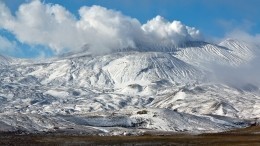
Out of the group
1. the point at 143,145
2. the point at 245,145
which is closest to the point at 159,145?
the point at 143,145

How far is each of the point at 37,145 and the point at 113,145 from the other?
56.6ft

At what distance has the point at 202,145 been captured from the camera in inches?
4232

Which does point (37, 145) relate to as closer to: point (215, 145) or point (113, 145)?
point (113, 145)

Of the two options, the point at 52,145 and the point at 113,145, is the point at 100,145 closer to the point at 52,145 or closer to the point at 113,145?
the point at 113,145

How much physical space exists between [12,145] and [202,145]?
40.7 metres

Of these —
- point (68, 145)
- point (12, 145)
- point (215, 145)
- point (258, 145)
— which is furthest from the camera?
point (68, 145)

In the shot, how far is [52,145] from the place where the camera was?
119438 mm

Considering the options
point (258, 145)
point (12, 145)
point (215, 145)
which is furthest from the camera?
point (12, 145)

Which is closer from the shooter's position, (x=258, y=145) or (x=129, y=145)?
(x=258, y=145)

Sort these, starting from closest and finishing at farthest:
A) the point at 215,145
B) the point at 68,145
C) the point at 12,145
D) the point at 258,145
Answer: the point at 258,145 → the point at 215,145 → the point at 12,145 → the point at 68,145

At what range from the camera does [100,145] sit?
11794cm

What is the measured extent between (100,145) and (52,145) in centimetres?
1132

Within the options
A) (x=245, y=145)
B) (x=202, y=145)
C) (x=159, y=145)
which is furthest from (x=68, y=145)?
(x=245, y=145)

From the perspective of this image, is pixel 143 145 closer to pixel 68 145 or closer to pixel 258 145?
pixel 68 145
